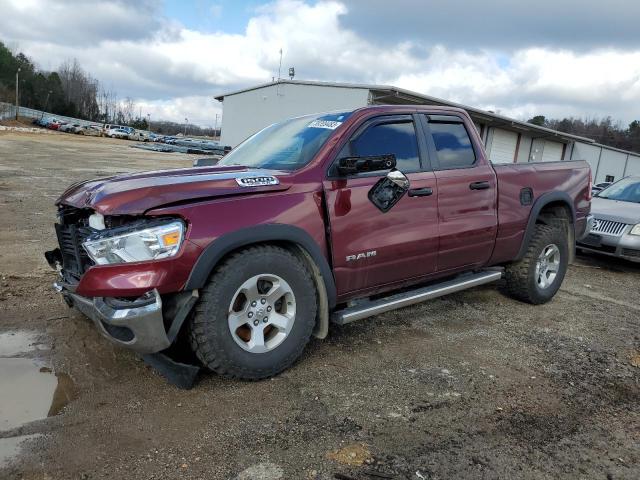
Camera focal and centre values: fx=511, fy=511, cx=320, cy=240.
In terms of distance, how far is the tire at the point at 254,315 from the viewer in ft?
10.2

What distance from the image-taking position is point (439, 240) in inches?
169

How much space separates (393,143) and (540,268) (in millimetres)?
2503

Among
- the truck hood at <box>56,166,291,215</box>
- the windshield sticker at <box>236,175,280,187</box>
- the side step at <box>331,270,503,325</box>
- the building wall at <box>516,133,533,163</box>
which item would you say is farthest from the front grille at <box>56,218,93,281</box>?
the building wall at <box>516,133,533,163</box>

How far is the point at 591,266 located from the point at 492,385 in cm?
575

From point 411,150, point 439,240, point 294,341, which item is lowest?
point 294,341

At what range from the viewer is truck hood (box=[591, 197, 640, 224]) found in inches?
313

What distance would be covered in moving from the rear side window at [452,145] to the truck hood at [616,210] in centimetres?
457

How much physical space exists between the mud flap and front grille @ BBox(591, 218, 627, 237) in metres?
7.22

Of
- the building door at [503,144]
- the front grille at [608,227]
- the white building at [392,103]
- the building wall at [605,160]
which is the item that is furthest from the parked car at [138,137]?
the front grille at [608,227]

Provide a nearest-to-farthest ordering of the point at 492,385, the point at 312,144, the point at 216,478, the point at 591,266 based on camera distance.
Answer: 1. the point at 216,478
2. the point at 492,385
3. the point at 312,144
4. the point at 591,266

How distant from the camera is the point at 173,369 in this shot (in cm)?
315

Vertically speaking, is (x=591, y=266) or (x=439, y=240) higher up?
(x=439, y=240)

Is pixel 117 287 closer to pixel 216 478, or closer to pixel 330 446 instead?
pixel 216 478

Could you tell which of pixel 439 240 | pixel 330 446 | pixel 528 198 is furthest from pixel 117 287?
pixel 528 198
